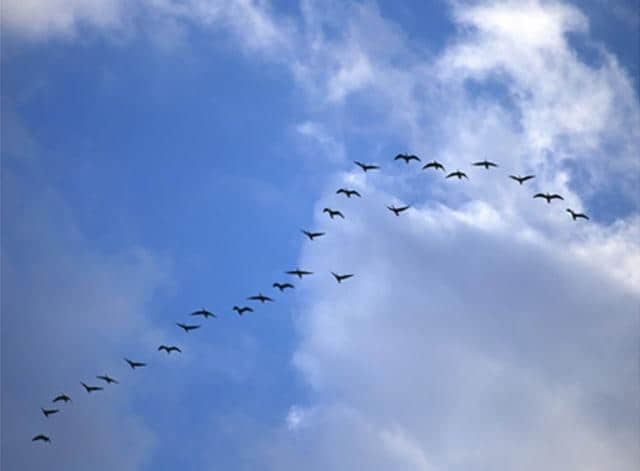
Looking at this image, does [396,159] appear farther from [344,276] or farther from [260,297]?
[260,297]

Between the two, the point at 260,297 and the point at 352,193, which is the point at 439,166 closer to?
the point at 352,193

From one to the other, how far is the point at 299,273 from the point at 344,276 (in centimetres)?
923

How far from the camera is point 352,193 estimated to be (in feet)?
588

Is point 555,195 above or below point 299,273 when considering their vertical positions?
above

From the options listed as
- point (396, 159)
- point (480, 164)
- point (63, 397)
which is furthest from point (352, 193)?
point (63, 397)

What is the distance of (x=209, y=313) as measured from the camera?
17700cm

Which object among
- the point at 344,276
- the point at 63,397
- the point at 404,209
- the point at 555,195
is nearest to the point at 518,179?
the point at 555,195

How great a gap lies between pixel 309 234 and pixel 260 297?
16517mm

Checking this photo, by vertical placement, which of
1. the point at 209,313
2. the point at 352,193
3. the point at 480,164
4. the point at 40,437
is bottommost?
the point at 40,437

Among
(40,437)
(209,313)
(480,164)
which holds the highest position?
(480,164)

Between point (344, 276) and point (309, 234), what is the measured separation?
11176mm

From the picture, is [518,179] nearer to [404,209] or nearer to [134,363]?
[404,209]

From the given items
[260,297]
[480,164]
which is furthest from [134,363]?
[480,164]

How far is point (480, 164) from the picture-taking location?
17862cm
